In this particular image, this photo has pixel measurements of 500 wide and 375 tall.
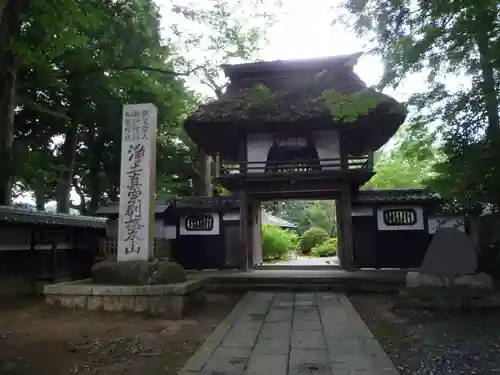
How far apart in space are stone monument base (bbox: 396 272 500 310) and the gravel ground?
0.16m

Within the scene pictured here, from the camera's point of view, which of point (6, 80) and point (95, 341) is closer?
point (95, 341)

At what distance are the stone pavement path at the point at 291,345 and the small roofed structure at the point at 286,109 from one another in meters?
6.23

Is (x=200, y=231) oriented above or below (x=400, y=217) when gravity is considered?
below

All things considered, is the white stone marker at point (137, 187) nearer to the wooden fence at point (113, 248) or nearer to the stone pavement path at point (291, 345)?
the stone pavement path at point (291, 345)

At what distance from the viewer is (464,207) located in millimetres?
9945

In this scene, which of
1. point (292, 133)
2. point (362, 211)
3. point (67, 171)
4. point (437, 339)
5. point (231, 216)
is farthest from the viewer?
point (67, 171)

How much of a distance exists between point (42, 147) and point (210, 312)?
1363cm

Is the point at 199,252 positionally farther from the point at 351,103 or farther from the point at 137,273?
the point at 351,103

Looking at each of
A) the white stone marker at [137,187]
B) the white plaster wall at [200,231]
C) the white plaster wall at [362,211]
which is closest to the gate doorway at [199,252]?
the white plaster wall at [200,231]

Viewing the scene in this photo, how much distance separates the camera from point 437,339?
5906mm

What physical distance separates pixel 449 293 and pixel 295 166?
24.4ft

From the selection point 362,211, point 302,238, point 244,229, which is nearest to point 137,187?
point 244,229

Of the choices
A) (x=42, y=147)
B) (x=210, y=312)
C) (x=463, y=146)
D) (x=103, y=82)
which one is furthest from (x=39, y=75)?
(x=463, y=146)

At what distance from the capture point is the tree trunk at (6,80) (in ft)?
27.9
